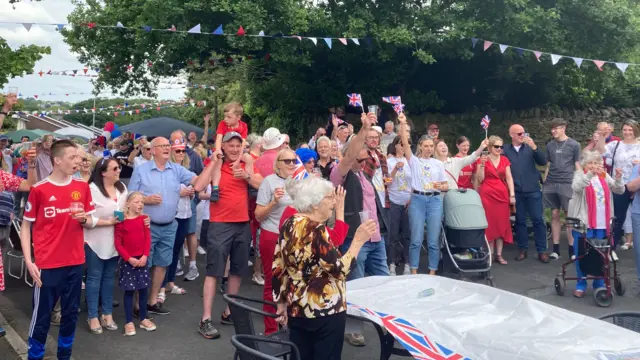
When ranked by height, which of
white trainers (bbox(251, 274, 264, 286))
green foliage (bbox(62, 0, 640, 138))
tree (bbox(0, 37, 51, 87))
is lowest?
white trainers (bbox(251, 274, 264, 286))

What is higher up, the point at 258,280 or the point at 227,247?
the point at 227,247

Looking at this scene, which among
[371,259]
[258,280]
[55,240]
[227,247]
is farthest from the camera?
[258,280]

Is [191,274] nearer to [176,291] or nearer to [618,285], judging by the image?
[176,291]

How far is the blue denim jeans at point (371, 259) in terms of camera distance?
550 centimetres

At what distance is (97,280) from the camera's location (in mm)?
5469

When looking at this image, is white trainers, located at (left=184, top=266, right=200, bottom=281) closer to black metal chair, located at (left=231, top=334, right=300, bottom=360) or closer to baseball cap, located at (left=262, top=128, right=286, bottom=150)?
baseball cap, located at (left=262, top=128, right=286, bottom=150)

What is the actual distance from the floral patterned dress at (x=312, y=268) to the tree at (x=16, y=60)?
9974 mm

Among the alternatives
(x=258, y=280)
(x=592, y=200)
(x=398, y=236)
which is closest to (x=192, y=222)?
(x=258, y=280)

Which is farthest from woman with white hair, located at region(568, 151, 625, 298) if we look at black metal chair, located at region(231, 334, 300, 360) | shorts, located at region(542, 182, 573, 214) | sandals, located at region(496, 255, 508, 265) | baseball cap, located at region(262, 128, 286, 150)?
black metal chair, located at region(231, 334, 300, 360)

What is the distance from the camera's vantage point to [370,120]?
16.8ft

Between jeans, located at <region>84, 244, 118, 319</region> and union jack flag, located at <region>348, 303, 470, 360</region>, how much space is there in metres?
3.15

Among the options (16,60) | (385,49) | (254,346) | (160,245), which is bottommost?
(254,346)

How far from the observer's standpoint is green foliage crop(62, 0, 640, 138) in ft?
43.7

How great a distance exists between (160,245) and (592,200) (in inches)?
195
